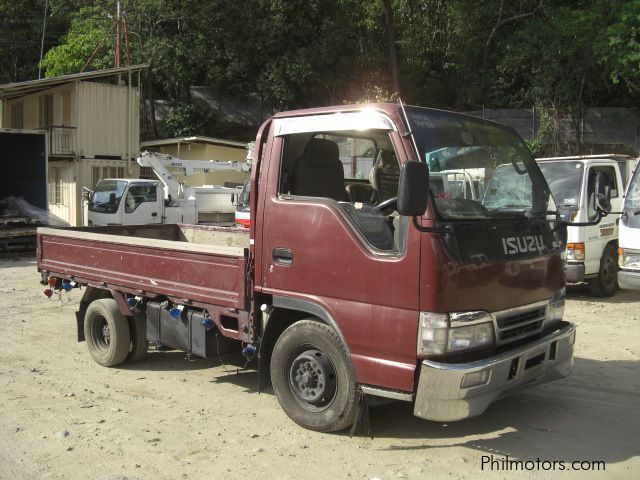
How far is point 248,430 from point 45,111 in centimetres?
2446

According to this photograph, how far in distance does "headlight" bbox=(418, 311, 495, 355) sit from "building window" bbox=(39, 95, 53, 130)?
24901 millimetres

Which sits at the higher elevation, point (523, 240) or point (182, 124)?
point (182, 124)

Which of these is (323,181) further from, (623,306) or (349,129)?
(623,306)

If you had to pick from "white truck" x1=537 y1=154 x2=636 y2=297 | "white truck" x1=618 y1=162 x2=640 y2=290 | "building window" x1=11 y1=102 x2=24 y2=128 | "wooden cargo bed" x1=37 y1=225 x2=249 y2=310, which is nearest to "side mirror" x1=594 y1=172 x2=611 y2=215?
"white truck" x1=618 y1=162 x2=640 y2=290

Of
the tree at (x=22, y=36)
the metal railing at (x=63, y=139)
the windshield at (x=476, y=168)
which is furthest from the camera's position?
the tree at (x=22, y=36)

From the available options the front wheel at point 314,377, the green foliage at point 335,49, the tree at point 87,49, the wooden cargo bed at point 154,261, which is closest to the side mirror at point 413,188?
the front wheel at point 314,377

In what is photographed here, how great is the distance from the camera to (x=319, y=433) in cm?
470

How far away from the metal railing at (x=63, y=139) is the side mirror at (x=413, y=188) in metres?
22.5

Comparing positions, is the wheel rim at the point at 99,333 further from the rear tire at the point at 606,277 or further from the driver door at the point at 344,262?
the rear tire at the point at 606,277

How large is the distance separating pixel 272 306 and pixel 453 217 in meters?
1.61

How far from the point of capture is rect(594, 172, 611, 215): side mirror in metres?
5.36

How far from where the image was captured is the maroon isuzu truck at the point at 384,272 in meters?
3.99

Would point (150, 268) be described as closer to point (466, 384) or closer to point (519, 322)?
point (466, 384)

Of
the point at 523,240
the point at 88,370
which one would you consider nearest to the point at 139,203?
the point at 88,370
